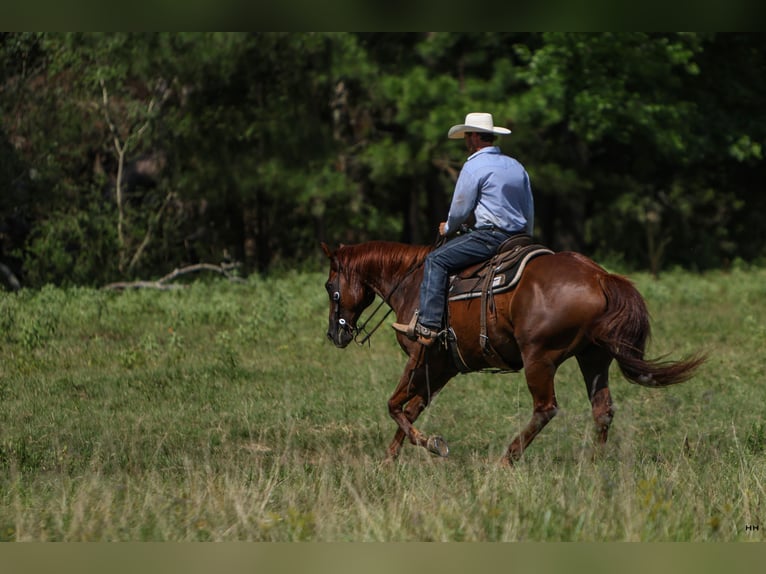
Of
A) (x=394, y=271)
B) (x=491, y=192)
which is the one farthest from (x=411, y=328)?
(x=491, y=192)

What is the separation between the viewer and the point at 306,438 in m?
9.53

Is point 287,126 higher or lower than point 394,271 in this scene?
higher

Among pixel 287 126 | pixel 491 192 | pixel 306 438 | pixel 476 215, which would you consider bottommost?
pixel 306 438

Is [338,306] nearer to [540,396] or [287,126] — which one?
[540,396]

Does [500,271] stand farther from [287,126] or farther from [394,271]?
[287,126]

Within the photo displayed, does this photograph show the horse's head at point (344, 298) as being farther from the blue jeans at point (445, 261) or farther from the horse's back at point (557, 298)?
the horse's back at point (557, 298)

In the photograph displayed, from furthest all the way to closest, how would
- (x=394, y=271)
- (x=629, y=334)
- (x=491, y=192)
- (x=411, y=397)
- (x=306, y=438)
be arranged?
(x=306, y=438) < (x=394, y=271) < (x=411, y=397) < (x=491, y=192) < (x=629, y=334)

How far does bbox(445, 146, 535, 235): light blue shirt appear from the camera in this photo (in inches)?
330

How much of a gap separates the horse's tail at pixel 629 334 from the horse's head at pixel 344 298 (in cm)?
208

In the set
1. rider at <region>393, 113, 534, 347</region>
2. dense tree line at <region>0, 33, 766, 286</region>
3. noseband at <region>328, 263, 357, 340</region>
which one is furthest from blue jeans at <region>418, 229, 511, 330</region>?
dense tree line at <region>0, 33, 766, 286</region>

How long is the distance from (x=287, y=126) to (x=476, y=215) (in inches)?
612

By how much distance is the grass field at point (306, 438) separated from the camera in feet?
19.6

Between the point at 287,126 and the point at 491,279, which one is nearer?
the point at 491,279

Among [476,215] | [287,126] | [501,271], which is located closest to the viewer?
[501,271]
